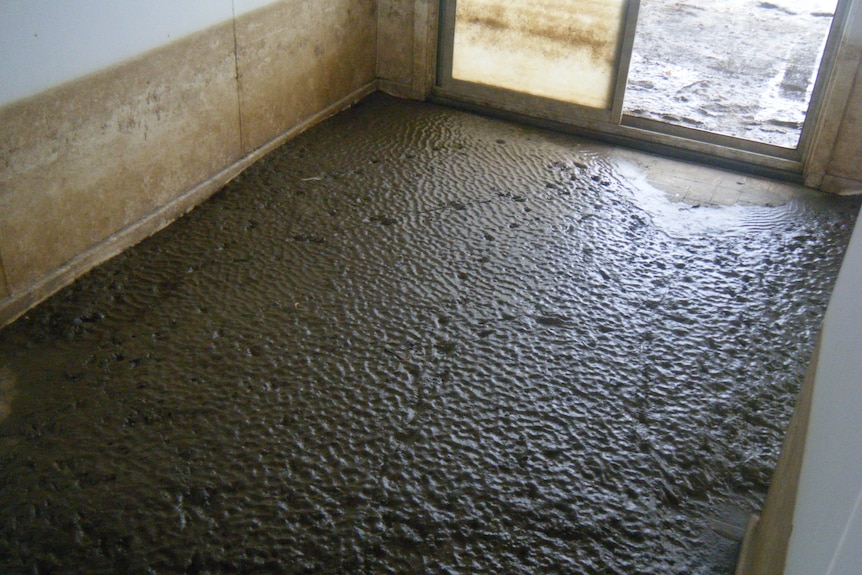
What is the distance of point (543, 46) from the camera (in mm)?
3949

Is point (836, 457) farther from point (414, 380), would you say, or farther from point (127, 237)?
point (127, 237)

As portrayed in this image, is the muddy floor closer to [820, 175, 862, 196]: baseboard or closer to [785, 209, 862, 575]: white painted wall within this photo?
[820, 175, 862, 196]: baseboard

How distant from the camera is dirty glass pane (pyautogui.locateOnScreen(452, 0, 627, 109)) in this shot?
380cm

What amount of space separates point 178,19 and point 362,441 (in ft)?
5.58

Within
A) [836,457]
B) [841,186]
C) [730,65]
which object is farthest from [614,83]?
[836,457]

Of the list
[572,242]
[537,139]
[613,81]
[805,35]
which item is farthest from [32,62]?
[805,35]

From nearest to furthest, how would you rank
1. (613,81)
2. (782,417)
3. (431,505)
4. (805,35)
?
(431,505), (782,417), (613,81), (805,35)

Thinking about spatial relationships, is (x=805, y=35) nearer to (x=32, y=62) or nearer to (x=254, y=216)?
(x=254, y=216)

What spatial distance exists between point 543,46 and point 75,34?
7.44ft

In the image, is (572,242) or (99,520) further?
(572,242)

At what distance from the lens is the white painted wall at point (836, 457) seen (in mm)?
767

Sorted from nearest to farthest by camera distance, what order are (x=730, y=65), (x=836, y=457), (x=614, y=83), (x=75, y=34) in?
(x=836, y=457) → (x=75, y=34) → (x=614, y=83) → (x=730, y=65)

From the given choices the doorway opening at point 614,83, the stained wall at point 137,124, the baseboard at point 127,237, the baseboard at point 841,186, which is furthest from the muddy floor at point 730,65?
the baseboard at point 127,237

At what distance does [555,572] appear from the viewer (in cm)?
177
